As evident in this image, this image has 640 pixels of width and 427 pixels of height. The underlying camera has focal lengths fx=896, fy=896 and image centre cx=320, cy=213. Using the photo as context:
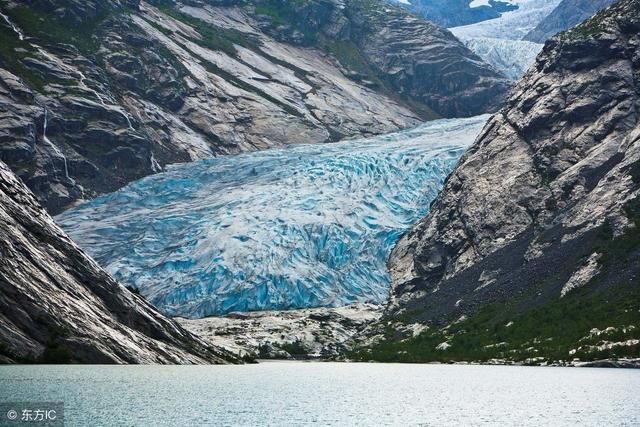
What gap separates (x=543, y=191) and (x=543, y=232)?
13691 millimetres

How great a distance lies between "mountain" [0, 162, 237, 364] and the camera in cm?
7269

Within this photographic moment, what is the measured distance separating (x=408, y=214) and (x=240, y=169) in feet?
125

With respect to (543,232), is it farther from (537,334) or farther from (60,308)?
(60,308)

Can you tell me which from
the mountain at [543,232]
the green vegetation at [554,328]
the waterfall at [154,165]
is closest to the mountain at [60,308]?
the green vegetation at [554,328]

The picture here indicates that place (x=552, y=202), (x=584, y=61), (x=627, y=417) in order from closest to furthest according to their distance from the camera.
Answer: (x=627, y=417) → (x=552, y=202) → (x=584, y=61)

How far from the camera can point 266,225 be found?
153375mm

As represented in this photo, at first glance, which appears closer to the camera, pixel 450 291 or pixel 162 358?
pixel 162 358

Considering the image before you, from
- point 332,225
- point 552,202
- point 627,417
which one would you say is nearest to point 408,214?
point 332,225

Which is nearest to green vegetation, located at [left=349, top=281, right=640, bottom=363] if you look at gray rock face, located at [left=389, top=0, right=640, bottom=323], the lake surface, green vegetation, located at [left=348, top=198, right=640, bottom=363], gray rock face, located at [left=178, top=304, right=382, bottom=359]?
green vegetation, located at [left=348, top=198, right=640, bottom=363]

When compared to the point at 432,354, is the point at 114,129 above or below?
above

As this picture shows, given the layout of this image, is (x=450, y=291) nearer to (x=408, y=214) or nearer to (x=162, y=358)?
(x=408, y=214)

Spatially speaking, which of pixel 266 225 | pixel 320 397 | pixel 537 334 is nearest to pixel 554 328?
pixel 537 334

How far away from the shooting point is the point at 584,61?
149000 millimetres

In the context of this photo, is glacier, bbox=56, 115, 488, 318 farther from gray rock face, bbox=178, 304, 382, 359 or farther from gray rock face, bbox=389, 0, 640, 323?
gray rock face, bbox=389, 0, 640, 323
